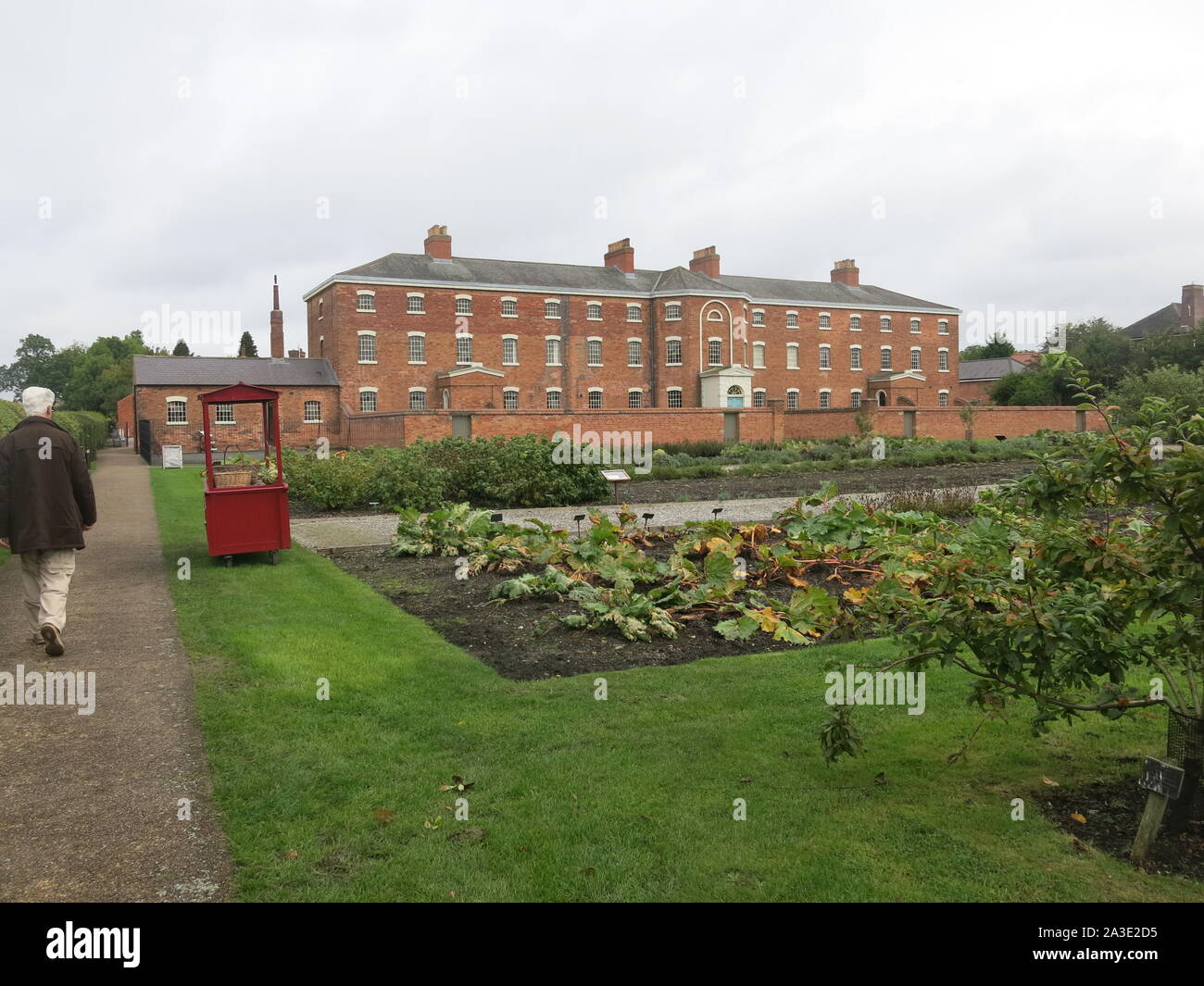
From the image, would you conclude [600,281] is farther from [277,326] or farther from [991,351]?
[991,351]

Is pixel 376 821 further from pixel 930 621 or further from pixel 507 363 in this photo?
pixel 507 363

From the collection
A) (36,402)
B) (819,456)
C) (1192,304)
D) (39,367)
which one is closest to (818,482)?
(819,456)

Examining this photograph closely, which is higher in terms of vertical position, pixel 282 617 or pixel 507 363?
pixel 507 363

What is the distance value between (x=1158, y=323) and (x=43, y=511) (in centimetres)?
9098

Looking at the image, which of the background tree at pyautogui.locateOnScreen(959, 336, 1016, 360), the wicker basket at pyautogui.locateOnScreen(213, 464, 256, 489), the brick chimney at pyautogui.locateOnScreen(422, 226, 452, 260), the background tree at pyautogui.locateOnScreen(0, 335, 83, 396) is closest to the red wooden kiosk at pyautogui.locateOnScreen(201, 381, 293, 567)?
the wicker basket at pyautogui.locateOnScreen(213, 464, 256, 489)

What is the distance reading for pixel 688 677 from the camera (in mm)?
7242

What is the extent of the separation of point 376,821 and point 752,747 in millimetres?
2274

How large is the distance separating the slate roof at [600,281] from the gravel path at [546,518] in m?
35.9

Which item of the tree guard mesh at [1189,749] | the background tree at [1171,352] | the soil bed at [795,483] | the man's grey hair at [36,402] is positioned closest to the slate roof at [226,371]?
the soil bed at [795,483]

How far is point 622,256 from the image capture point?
62375 mm

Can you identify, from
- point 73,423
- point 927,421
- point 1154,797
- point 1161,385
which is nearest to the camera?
point 1154,797

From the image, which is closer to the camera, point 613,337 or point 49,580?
point 49,580
